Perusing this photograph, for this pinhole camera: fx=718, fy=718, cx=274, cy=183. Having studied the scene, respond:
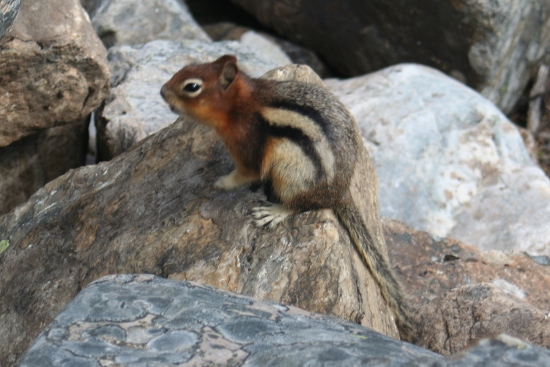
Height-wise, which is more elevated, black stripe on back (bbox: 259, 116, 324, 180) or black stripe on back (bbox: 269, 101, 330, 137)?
black stripe on back (bbox: 269, 101, 330, 137)

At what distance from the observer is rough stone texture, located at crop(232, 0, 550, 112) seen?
8406mm

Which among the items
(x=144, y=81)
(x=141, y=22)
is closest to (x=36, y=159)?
(x=144, y=81)

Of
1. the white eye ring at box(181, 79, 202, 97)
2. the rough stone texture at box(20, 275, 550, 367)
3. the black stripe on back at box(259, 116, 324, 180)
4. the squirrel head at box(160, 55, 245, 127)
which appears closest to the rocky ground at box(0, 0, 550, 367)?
the rough stone texture at box(20, 275, 550, 367)

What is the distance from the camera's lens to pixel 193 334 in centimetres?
289

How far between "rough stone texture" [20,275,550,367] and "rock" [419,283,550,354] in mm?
1602

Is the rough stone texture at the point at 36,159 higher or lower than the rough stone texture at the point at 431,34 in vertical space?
lower

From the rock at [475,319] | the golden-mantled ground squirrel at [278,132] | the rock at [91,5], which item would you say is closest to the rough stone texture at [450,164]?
the rock at [475,319]

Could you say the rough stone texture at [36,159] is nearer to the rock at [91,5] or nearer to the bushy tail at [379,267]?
the rock at [91,5]

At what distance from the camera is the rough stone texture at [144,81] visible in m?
6.57

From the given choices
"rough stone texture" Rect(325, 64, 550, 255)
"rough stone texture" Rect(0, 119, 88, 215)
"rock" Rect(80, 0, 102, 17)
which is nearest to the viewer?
"rough stone texture" Rect(0, 119, 88, 215)

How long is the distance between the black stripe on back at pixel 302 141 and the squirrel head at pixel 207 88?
1.26ft

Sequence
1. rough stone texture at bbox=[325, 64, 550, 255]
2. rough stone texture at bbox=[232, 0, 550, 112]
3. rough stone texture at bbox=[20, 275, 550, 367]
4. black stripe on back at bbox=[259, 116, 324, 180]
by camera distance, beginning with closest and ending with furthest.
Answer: rough stone texture at bbox=[20, 275, 550, 367] < black stripe on back at bbox=[259, 116, 324, 180] < rough stone texture at bbox=[325, 64, 550, 255] < rough stone texture at bbox=[232, 0, 550, 112]

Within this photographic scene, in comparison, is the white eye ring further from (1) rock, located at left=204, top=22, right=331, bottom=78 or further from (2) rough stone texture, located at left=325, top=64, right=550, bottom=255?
(1) rock, located at left=204, top=22, right=331, bottom=78

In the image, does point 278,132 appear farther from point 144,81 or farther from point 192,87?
point 144,81
